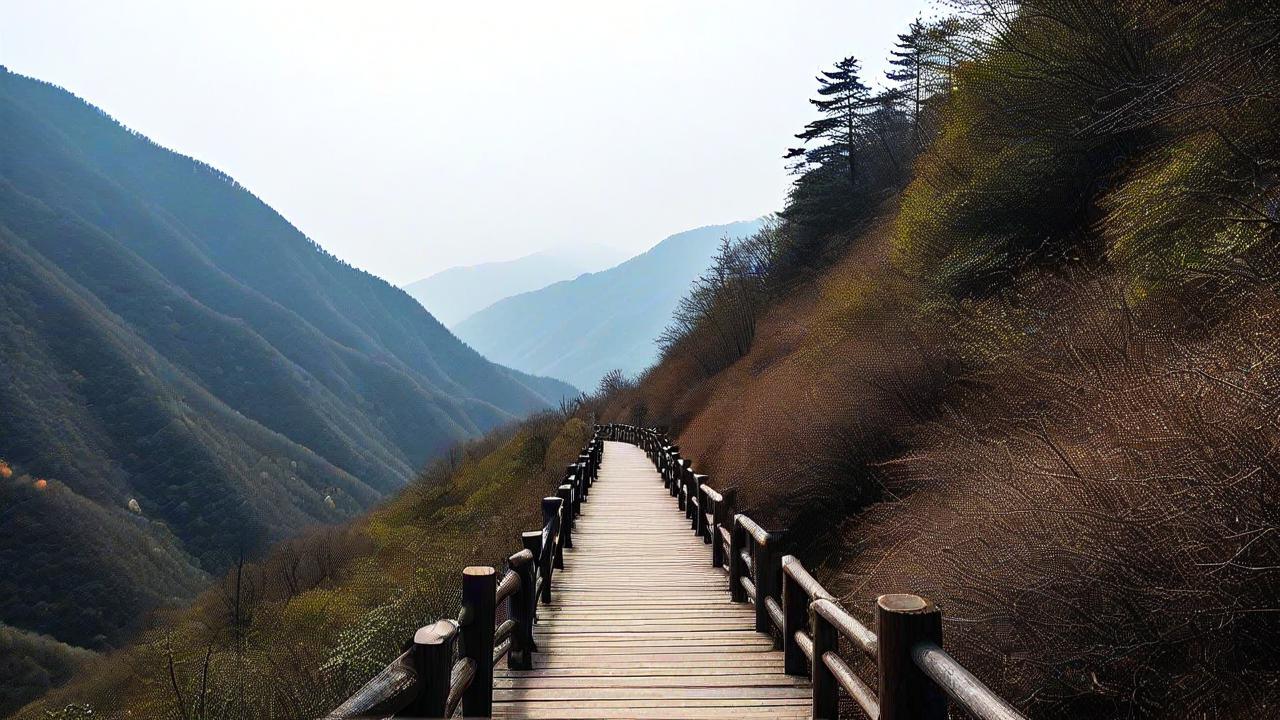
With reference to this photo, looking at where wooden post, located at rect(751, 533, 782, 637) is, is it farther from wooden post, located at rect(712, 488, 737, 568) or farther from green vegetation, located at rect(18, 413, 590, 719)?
green vegetation, located at rect(18, 413, 590, 719)

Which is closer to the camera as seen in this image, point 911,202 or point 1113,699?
point 1113,699

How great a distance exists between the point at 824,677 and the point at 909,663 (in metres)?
1.22

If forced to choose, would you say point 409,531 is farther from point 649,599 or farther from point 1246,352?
point 1246,352

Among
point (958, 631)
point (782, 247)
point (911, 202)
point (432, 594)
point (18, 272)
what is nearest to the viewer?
point (958, 631)

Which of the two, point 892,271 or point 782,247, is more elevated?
point 782,247

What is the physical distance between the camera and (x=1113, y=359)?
4.30 m

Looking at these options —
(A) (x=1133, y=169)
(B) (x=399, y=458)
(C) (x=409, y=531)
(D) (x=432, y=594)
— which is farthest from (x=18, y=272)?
(A) (x=1133, y=169)

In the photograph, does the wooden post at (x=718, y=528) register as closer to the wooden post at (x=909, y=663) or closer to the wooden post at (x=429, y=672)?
the wooden post at (x=909, y=663)

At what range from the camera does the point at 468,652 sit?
3885 mm

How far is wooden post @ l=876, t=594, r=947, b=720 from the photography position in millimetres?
2852

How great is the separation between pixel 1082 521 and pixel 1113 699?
82 cm

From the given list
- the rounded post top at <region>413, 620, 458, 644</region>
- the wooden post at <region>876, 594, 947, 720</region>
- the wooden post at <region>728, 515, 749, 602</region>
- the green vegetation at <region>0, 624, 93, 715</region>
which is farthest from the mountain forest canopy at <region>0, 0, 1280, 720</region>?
the green vegetation at <region>0, 624, 93, 715</region>

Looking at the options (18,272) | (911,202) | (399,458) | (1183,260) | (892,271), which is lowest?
(399,458)

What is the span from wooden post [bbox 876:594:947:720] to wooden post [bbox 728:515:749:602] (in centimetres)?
373
